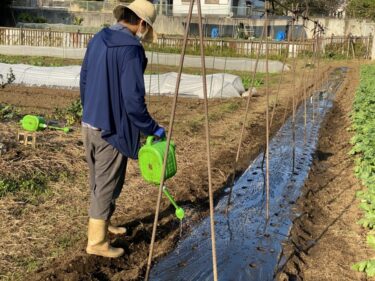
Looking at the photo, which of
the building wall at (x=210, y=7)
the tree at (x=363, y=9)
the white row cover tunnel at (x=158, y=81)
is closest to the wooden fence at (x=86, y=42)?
the white row cover tunnel at (x=158, y=81)

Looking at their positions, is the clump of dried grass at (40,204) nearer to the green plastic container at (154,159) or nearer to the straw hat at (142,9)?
the green plastic container at (154,159)

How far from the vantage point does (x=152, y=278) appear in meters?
3.57

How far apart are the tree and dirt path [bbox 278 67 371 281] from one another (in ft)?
104

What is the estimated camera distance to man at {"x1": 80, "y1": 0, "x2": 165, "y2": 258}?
3109 millimetres

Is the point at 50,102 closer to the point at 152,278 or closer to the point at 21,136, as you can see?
the point at 21,136

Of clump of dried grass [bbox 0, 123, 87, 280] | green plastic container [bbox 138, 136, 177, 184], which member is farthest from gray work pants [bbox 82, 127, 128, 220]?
clump of dried grass [bbox 0, 123, 87, 280]

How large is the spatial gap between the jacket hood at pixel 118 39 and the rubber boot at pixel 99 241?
50.7 inches

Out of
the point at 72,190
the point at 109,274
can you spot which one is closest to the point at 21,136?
the point at 72,190

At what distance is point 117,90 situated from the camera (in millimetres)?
3205

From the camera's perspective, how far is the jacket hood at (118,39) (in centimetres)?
311

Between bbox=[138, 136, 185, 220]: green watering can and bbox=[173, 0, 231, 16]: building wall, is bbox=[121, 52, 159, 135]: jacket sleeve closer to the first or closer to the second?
bbox=[138, 136, 185, 220]: green watering can

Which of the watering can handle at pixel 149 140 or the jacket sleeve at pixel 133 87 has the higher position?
the jacket sleeve at pixel 133 87

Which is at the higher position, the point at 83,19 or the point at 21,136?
the point at 83,19

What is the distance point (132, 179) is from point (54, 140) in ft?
5.19
